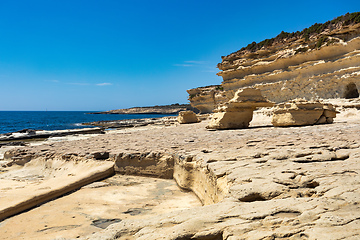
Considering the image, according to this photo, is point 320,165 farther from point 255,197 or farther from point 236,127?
point 236,127

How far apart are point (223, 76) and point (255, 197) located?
24.7 metres

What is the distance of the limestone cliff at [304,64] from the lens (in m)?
16.0

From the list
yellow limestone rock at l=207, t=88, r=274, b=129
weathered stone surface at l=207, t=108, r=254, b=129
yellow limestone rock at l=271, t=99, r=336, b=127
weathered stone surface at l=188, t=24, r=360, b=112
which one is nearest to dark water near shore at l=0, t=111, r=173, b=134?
weathered stone surface at l=188, t=24, r=360, b=112

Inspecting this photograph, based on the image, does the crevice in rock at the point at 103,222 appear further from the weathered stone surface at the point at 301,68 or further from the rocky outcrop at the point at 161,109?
the rocky outcrop at the point at 161,109

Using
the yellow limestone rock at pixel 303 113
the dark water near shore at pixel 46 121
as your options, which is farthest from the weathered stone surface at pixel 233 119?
the dark water near shore at pixel 46 121

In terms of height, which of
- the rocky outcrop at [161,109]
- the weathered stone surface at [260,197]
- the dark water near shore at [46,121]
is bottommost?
the dark water near shore at [46,121]

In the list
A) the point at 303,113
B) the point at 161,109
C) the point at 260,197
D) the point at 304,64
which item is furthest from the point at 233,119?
the point at 161,109

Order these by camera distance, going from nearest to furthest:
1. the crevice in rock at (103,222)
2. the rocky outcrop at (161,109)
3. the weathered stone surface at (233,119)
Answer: the crevice in rock at (103,222) → the weathered stone surface at (233,119) → the rocky outcrop at (161,109)

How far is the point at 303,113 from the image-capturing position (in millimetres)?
8883

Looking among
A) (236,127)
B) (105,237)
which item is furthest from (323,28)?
(105,237)

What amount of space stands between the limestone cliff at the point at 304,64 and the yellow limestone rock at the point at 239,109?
9.68 metres

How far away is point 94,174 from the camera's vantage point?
5.30 metres

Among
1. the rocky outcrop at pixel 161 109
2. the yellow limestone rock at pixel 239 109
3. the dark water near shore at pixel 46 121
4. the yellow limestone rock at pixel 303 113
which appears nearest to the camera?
the yellow limestone rock at pixel 303 113

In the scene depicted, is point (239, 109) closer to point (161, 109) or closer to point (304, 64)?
point (304, 64)
